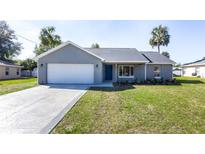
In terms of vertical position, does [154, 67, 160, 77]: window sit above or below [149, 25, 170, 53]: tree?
below

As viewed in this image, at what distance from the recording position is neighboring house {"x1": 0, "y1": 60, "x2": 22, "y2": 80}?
26.4 m

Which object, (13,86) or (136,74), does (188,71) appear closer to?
(136,74)

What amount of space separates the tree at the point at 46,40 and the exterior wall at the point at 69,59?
28.1m

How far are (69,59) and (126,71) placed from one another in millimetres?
6988

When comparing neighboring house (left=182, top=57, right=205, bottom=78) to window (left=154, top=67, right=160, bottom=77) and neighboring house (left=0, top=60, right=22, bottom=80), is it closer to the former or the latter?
window (left=154, top=67, right=160, bottom=77)

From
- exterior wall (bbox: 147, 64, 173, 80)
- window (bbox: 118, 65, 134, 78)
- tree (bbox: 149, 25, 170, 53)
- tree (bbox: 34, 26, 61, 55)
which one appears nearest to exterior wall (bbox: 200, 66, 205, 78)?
tree (bbox: 149, 25, 170, 53)

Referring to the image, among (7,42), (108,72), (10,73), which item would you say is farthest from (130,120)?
→ (7,42)

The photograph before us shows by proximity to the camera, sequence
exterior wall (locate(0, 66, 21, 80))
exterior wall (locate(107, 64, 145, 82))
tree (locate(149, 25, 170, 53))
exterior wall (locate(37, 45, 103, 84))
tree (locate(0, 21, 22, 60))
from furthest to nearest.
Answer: tree (locate(0, 21, 22, 60)) < tree (locate(149, 25, 170, 53)) < exterior wall (locate(0, 66, 21, 80)) < exterior wall (locate(107, 64, 145, 82)) < exterior wall (locate(37, 45, 103, 84))

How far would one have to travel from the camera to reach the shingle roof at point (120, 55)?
1862 cm

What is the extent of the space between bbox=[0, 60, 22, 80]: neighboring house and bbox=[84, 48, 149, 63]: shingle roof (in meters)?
15.8
